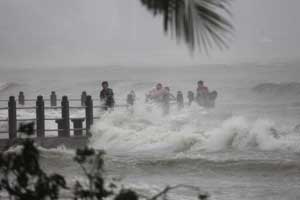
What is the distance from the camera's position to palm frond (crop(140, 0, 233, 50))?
157 inches

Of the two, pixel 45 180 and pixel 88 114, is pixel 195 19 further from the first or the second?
pixel 88 114

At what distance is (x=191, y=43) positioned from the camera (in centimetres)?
398

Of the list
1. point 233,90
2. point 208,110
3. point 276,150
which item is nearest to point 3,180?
point 276,150

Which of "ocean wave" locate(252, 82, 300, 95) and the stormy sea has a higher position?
"ocean wave" locate(252, 82, 300, 95)

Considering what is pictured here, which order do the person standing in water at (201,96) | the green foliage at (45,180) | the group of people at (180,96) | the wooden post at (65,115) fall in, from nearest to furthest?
the green foliage at (45,180) < the wooden post at (65,115) < the group of people at (180,96) < the person standing in water at (201,96)

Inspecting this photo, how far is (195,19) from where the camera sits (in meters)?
4.02

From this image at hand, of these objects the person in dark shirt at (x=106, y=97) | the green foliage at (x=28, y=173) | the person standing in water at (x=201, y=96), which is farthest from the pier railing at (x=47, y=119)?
the green foliage at (x=28, y=173)

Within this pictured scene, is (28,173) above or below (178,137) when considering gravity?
above

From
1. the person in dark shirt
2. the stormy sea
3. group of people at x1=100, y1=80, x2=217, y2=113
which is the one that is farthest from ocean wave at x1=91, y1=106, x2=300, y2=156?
group of people at x1=100, y1=80, x2=217, y2=113

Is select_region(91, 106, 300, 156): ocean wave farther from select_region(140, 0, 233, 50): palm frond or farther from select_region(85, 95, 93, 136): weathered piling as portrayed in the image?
select_region(140, 0, 233, 50): palm frond

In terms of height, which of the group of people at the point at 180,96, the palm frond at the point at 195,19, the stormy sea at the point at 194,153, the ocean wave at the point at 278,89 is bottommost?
the stormy sea at the point at 194,153

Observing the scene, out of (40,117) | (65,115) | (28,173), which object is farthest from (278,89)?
(28,173)

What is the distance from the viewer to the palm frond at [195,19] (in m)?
4.00

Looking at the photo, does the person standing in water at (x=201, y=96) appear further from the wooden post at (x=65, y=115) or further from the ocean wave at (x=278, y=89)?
the ocean wave at (x=278, y=89)
